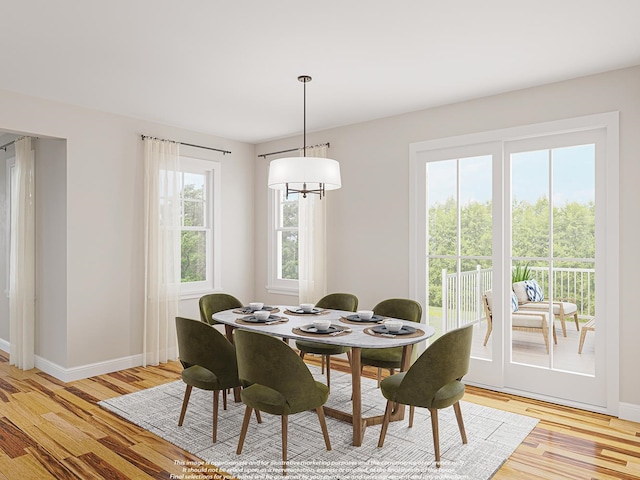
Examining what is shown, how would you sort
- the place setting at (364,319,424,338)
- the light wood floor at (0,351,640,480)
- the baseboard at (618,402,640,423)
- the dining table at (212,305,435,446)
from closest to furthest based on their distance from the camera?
the light wood floor at (0,351,640,480) < the dining table at (212,305,435,446) < the place setting at (364,319,424,338) < the baseboard at (618,402,640,423)

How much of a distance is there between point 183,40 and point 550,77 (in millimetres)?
2902

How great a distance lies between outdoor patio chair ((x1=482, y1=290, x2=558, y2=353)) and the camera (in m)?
3.90

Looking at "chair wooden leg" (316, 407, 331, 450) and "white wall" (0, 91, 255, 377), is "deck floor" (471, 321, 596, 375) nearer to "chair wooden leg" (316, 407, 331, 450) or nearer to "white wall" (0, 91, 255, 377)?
"chair wooden leg" (316, 407, 331, 450)

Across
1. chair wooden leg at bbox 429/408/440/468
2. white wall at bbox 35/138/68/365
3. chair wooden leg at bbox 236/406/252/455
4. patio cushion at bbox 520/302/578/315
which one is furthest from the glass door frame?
white wall at bbox 35/138/68/365

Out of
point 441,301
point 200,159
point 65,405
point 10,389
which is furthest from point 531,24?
point 10,389

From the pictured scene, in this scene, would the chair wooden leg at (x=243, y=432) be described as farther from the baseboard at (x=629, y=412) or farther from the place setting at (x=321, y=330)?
the baseboard at (x=629, y=412)

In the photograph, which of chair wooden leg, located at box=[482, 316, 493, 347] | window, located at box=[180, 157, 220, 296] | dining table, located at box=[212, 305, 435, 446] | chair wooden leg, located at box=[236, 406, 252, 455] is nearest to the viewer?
chair wooden leg, located at box=[236, 406, 252, 455]

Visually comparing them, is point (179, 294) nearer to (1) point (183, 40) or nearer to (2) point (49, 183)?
(2) point (49, 183)

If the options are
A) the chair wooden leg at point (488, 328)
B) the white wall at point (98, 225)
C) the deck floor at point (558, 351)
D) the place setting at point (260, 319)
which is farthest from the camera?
the white wall at point (98, 225)

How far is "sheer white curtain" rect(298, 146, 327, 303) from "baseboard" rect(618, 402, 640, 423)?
119 inches

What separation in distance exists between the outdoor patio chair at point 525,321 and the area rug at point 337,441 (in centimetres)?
79

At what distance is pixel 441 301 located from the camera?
447 centimetres

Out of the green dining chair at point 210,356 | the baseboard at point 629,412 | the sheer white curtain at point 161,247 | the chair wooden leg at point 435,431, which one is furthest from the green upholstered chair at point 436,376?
the sheer white curtain at point 161,247

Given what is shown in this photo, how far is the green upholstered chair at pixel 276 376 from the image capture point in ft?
8.38
